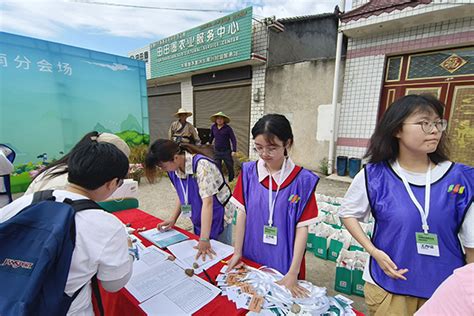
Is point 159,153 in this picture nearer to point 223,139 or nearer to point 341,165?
point 223,139

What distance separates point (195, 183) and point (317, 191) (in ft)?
11.0

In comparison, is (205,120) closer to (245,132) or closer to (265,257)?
(245,132)

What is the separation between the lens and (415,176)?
939 millimetres

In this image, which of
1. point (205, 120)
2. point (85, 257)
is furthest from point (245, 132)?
point (85, 257)

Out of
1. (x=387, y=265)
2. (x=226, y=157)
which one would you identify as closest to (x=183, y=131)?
(x=226, y=157)

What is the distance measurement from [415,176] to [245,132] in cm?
609

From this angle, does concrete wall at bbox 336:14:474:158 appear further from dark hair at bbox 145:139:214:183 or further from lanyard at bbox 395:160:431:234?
dark hair at bbox 145:139:214:183

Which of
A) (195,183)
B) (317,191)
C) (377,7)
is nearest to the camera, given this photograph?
(195,183)

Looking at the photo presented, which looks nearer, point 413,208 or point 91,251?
point 91,251

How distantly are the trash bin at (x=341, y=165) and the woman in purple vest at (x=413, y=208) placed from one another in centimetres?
439

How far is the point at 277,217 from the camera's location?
1201 mm

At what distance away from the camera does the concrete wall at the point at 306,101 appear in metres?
5.38

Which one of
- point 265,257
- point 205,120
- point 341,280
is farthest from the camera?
point 205,120

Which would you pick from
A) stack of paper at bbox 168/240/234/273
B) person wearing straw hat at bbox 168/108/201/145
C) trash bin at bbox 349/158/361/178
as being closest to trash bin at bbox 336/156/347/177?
trash bin at bbox 349/158/361/178
